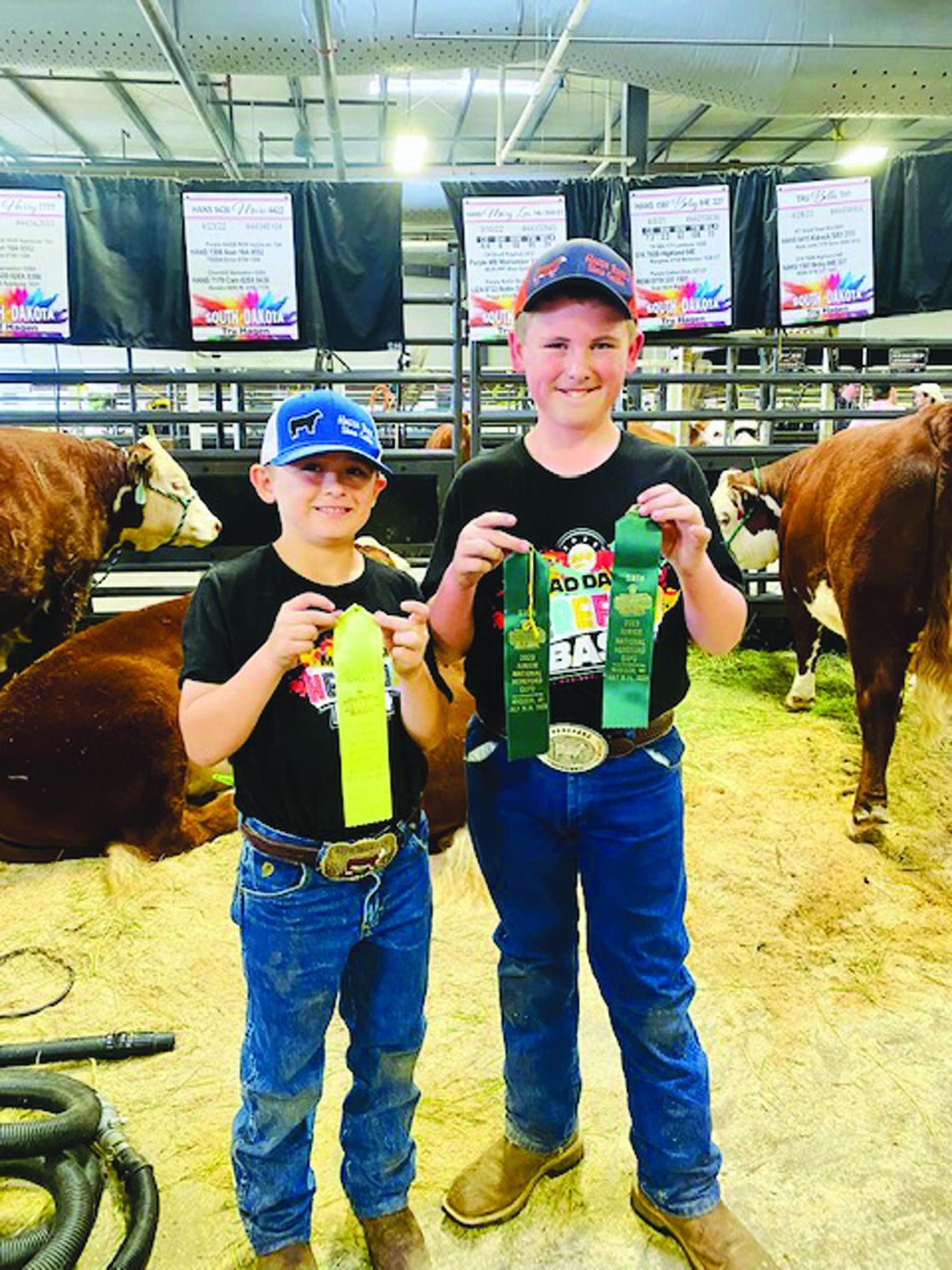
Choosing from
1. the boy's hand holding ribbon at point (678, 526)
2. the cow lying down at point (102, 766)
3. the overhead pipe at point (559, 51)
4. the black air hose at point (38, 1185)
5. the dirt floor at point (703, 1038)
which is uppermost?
the overhead pipe at point (559, 51)

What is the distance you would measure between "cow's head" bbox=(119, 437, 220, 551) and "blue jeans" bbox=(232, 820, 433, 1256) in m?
4.23

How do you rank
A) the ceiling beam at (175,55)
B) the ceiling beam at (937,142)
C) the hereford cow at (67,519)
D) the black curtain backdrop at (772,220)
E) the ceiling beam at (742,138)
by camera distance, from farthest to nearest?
1. the ceiling beam at (937,142)
2. the ceiling beam at (742,138)
3. the black curtain backdrop at (772,220)
4. the ceiling beam at (175,55)
5. the hereford cow at (67,519)

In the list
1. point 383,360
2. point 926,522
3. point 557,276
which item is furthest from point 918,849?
point 383,360

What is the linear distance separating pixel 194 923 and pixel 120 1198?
1179mm

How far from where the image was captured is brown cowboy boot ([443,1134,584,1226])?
5.95ft

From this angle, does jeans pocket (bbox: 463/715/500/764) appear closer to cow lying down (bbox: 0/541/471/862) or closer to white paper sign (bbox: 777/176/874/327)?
cow lying down (bbox: 0/541/471/862)

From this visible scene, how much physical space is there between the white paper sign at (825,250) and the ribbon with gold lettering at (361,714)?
219 inches

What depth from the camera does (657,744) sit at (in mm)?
1662

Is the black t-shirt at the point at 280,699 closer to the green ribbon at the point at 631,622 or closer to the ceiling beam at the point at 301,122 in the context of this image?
the green ribbon at the point at 631,622

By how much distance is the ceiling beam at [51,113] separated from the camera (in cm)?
1030

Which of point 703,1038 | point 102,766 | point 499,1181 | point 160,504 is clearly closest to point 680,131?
point 160,504

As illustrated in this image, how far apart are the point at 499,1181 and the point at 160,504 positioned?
4.48 metres

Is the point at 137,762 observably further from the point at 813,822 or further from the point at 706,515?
the point at 813,822

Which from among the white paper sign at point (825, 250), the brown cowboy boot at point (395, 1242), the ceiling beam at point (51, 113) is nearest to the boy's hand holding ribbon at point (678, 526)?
the brown cowboy boot at point (395, 1242)
